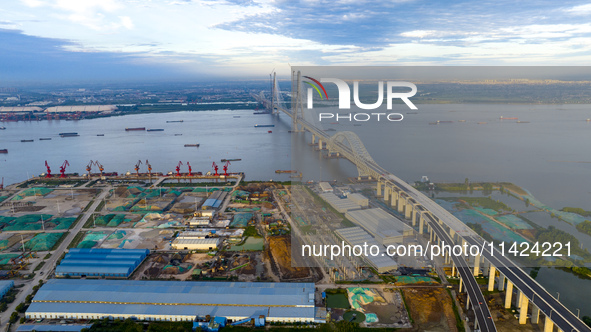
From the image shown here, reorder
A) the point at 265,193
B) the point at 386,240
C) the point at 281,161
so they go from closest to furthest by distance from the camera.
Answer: the point at 386,240
the point at 265,193
the point at 281,161

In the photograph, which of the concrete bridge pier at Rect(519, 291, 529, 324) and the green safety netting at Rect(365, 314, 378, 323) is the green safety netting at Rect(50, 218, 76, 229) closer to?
the green safety netting at Rect(365, 314, 378, 323)

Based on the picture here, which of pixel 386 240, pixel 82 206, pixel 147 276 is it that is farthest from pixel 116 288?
pixel 82 206

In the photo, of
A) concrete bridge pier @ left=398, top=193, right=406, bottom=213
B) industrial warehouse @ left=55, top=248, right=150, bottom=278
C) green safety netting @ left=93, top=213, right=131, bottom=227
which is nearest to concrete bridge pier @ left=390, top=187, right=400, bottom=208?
concrete bridge pier @ left=398, top=193, right=406, bottom=213

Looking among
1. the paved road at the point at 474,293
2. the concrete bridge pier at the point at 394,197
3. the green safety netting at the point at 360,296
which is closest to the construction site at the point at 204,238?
the green safety netting at the point at 360,296

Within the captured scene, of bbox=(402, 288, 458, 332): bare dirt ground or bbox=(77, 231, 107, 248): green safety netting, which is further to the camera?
bbox=(77, 231, 107, 248): green safety netting

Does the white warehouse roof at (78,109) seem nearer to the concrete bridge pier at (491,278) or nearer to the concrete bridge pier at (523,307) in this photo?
the concrete bridge pier at (491,278)

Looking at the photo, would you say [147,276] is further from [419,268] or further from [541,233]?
[541,233]
